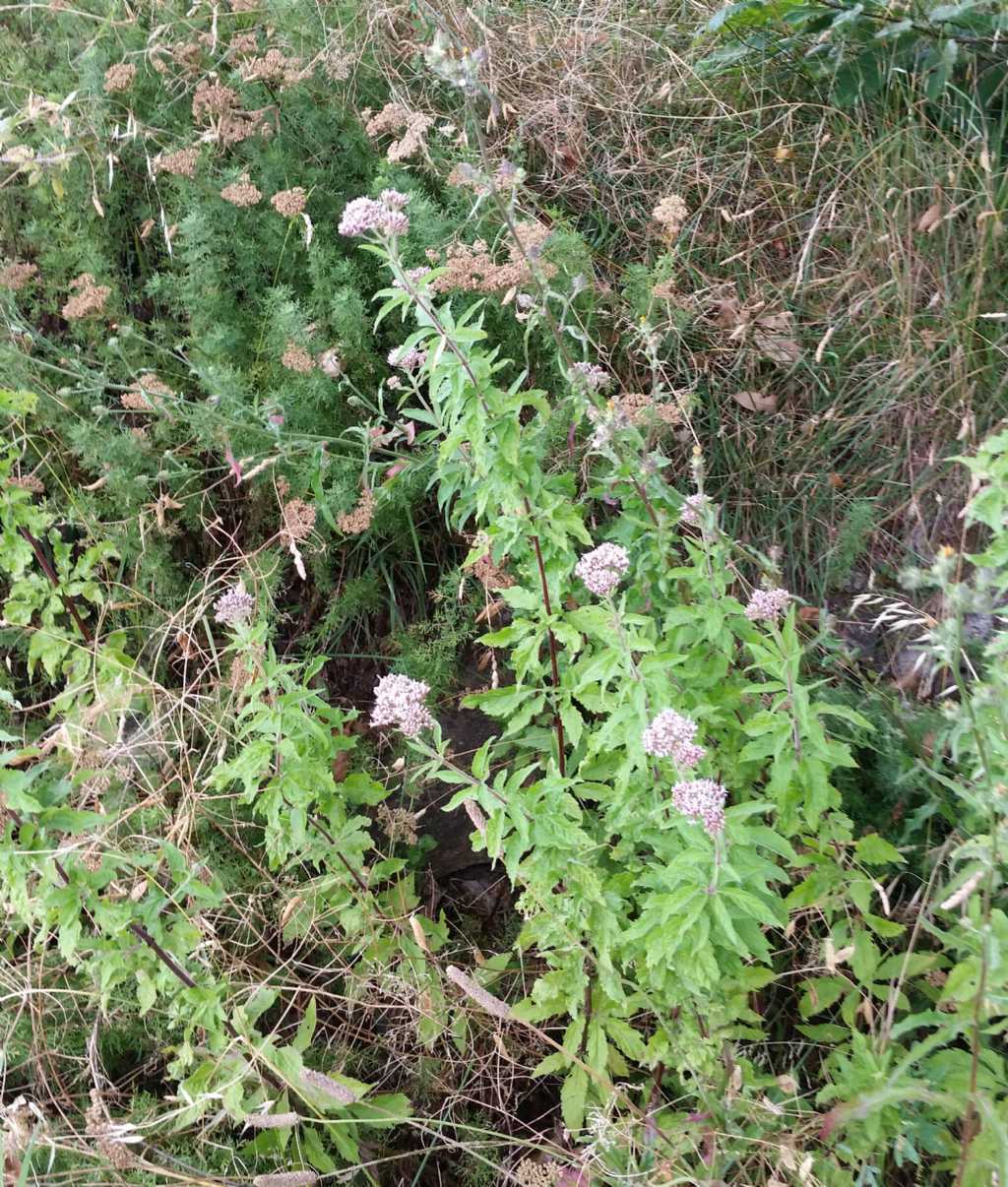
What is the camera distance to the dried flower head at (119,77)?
137 inches

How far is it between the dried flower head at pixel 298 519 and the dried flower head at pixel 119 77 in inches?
67.0

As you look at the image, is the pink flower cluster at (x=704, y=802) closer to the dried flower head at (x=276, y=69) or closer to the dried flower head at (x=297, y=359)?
the dried flower head at (x=297, y=359)

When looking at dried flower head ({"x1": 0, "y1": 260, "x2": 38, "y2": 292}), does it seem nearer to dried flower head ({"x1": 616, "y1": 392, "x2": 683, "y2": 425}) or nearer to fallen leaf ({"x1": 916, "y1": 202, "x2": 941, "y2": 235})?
dried flower head ({"x1": 616, "y1": 392, "x2": 683, "y2": 425})

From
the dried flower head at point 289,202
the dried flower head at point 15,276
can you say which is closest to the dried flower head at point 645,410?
the dried flower head at point 289,202

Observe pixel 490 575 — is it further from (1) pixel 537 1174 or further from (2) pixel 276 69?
(2) pixel 276 69

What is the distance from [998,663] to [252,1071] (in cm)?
179

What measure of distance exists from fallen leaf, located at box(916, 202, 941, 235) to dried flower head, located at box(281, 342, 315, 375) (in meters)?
1.94

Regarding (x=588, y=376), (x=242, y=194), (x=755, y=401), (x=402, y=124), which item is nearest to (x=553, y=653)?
(x=588, y=376)

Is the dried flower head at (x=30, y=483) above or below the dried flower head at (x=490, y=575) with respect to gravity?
above

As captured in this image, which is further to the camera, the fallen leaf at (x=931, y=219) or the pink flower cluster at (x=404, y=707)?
the fallen leaf at (x=931, y=219)

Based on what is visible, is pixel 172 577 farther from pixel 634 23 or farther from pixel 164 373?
pixel 634 23

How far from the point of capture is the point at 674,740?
5.74ft

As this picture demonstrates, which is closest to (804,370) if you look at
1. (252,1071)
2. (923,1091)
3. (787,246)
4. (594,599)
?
(787,246)

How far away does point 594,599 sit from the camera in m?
2.50
